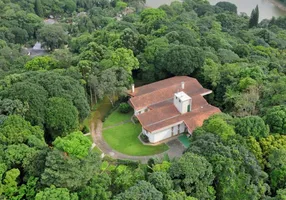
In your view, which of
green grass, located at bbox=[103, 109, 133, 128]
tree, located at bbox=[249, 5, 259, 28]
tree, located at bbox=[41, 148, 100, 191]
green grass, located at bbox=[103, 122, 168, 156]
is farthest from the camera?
tree, located at bbox=[249, 5, 259, 28]

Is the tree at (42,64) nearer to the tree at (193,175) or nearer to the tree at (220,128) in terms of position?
→ the tree at (220,128)

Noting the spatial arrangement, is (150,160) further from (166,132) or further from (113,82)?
(113,82)

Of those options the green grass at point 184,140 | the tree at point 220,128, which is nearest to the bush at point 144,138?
the green grass at point 184,140

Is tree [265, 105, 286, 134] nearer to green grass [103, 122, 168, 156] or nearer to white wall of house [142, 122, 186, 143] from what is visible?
white wall of house [142, 122, 186, 143]

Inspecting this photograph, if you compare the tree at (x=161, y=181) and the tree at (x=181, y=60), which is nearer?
the tree at (x=161, y=181)

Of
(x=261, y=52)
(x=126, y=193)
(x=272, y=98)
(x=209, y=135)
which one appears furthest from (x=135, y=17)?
(x=126, y=193)

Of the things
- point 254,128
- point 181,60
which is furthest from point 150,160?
point 181,60

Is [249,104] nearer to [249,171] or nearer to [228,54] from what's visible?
[249,171]

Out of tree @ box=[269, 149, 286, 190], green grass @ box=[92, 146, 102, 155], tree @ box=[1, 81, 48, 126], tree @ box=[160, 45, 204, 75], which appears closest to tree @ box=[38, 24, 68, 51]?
tree @ box=[160, 45, 204, 75]
